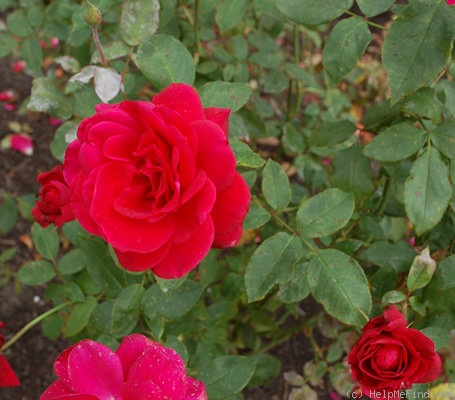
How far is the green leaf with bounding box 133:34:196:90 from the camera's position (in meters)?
1.10

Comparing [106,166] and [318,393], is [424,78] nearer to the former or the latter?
[106,166]

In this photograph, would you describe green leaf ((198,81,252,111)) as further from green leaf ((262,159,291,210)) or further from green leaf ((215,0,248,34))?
green leaf ((215,0,248,34))

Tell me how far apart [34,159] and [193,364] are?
1.60 m

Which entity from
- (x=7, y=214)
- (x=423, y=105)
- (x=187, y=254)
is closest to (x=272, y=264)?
(x=187, y=254)

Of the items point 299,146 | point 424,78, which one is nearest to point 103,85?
point 424,78

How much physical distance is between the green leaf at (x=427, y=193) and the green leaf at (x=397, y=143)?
0.04m

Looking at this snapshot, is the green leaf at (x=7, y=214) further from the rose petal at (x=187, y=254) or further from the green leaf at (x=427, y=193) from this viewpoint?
the green leaf at (x=427, y=193)

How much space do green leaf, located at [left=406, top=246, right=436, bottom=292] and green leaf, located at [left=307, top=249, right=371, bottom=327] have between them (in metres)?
0.08

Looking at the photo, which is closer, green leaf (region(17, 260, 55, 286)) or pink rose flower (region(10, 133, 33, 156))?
green leaf (region(17, 260, 55, 286))

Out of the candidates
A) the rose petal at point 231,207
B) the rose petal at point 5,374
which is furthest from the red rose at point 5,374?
the rose petal at point 231,207

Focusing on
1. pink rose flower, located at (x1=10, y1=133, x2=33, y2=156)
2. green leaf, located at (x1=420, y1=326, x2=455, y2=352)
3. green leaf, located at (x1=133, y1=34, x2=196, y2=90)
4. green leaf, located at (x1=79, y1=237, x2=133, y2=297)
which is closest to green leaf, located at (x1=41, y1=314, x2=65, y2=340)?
green leaf, located at (x1=79, y1=237, x2=133, y2=297)

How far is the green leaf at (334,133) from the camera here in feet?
4.62

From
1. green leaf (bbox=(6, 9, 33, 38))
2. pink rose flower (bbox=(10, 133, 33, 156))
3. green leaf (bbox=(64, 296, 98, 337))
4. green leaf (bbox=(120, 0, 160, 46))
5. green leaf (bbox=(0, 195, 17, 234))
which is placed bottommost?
pink rose flower (bbox=(10, 133, 33, 156))

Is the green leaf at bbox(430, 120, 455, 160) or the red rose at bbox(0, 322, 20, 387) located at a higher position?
the green leaf at bbox(430, 120, 455, 160)
